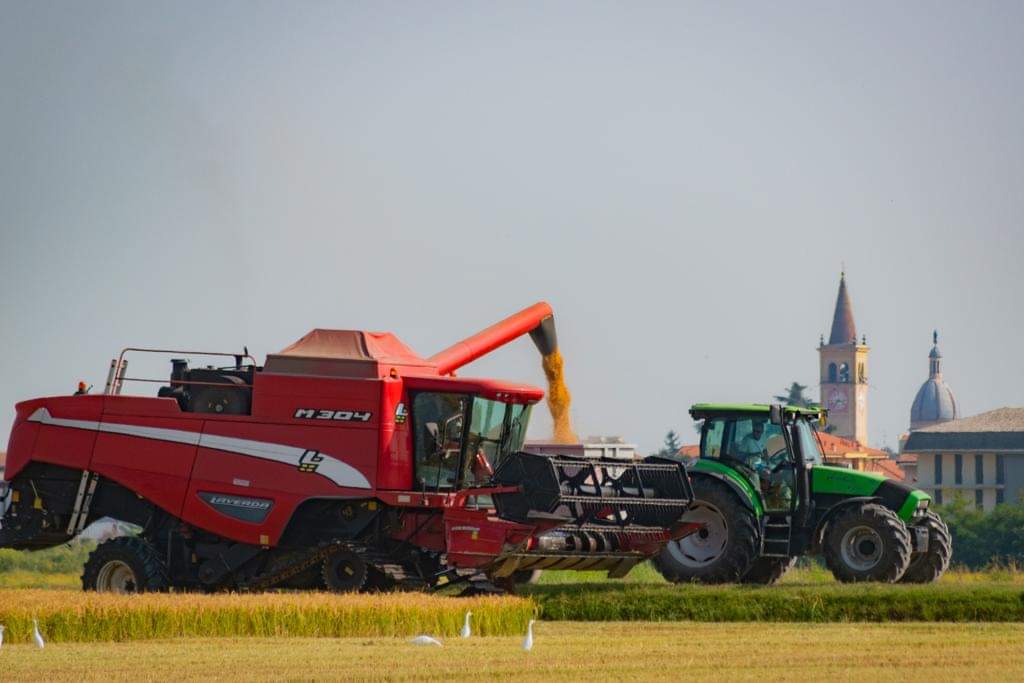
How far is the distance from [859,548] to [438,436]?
5.77 metres

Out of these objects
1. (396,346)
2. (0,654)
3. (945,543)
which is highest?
(396,346)

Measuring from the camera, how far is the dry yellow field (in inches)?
666

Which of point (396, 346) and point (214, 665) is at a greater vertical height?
point (396, 346)

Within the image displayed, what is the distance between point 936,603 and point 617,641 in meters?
4.73

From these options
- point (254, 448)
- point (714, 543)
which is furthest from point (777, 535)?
point (254, 448)

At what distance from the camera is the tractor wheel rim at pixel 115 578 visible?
25516 millimetres

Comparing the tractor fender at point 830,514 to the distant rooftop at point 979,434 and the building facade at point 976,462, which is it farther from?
the distant rooftop at point 979,434

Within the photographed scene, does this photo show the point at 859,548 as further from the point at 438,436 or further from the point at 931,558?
the point at 438,436

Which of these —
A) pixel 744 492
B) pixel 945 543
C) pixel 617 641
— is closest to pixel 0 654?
pixel 617 641

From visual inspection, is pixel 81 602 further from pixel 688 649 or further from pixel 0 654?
pixel 688 649

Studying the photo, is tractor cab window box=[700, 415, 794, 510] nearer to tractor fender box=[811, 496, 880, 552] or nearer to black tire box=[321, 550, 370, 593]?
tractor fender box=[811, 496, 880, 552]

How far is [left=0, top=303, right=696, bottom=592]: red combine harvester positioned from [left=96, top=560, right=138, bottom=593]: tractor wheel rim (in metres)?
0.02

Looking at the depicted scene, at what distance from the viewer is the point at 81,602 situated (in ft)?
70.0

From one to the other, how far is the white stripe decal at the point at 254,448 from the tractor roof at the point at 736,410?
15.9 feet
